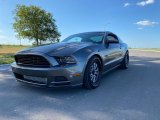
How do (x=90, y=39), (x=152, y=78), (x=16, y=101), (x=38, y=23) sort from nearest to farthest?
(x=16, y=101) < (x=90, y=39) < (x=152, y=78) < (x=38, y=23)

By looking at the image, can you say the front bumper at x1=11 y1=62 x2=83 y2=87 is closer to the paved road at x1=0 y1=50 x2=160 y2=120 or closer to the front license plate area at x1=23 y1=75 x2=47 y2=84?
the front license plate area at x1=23 y1=75 x2=47 y2=84

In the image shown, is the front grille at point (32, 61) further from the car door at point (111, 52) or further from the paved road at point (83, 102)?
the car door at point (111, 52)

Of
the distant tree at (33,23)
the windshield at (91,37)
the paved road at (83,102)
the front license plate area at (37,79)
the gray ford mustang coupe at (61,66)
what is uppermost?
the distant tree at (33,23)

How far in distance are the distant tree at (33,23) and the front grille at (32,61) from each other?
22.0 metres

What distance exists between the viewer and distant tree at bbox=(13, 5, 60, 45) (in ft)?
84.7

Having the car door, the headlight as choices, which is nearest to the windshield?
the car door

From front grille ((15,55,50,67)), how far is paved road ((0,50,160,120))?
0.65m

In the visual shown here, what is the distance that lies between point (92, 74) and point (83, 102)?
1039 millimetres

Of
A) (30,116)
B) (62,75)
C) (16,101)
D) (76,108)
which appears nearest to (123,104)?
(76,108)

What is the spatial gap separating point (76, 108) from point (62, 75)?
80cm

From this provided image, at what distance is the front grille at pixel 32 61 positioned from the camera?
13.6ft

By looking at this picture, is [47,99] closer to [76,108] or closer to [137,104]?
[76,108]

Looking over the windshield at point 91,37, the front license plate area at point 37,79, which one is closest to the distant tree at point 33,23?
the windshield at point 91,37

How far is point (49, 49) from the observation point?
4418 mm
